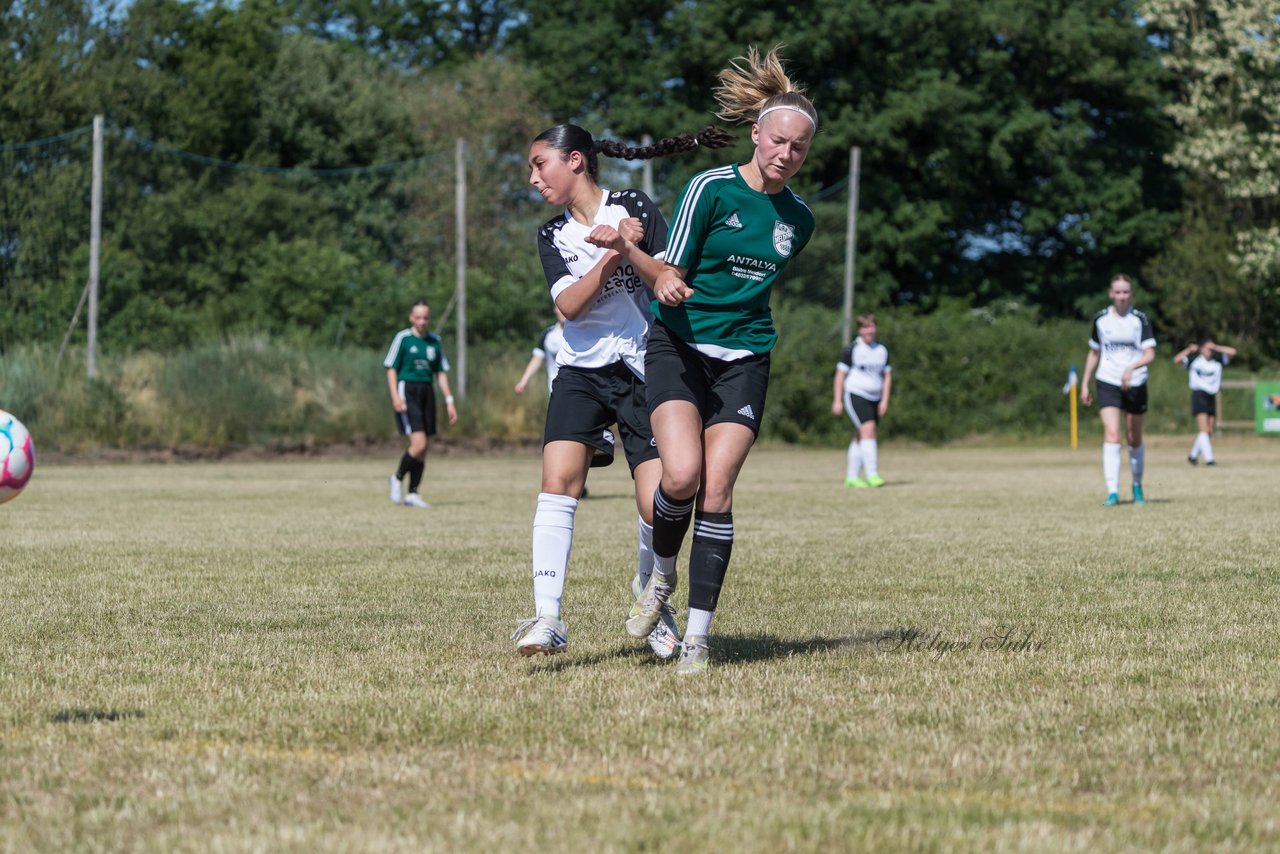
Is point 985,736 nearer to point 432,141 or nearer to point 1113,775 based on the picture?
point 1113,775

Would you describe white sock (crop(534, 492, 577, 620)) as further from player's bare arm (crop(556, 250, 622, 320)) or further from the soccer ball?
the soccer ball

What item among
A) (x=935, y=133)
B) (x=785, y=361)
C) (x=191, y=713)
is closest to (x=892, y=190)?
(x=935, y=133)

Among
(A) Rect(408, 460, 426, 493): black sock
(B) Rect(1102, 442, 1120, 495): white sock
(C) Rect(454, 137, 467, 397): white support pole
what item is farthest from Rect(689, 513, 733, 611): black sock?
(C) Rect(454, 137, 467, 397): white support pole

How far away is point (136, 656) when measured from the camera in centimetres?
641

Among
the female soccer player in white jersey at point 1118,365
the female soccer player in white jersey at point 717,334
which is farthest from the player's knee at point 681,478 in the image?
the female soccer player in white jersey at point 1118,365

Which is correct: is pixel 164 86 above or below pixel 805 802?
above

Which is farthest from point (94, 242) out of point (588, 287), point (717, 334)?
point (717, 334)

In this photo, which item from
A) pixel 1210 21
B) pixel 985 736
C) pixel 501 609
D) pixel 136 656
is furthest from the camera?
pixel 1210 21

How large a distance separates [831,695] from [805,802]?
1.53 meters

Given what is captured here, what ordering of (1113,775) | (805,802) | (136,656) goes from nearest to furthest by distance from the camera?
(805,802) < (1113,775) < (136,656)

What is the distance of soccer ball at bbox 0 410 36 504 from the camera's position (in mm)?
5031

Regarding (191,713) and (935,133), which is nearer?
(191,713)

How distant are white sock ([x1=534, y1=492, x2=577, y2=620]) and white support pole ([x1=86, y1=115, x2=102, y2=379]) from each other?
77.4 ft

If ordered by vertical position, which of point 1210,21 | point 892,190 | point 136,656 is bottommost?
point 136,656
